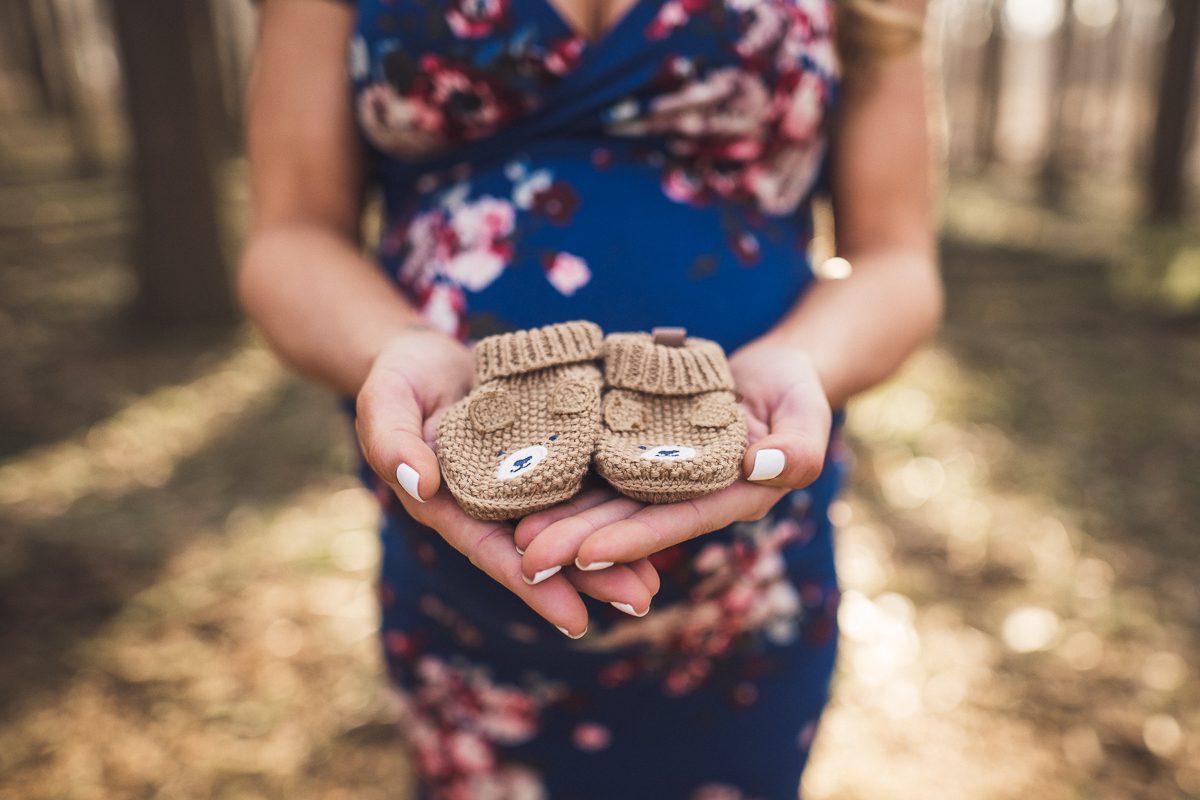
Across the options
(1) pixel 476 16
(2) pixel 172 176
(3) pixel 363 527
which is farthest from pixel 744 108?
(2) pixel 172 176

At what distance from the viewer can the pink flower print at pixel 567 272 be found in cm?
125

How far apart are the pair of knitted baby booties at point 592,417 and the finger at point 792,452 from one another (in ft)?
0.10

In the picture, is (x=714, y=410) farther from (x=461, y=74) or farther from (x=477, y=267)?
(x=461, y=74)

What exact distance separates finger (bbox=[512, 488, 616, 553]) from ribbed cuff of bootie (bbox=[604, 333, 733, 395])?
6.1 inches

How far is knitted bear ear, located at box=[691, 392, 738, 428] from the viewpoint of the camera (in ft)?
3.74

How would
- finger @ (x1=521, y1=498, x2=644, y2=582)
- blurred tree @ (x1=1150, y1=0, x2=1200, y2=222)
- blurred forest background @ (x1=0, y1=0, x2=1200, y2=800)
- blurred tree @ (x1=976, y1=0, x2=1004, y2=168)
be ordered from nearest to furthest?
finger @ (x1=521, y1=498, x2=644, y2=582), blurred forest background @ (x1=0, y1=0, x2=1200, y2=800), blurred tree @ (x1=1150, y1=0, x2=1200, y2=222), blurred tree @ (x1=976, y1=0, x2=1004, y2=168)

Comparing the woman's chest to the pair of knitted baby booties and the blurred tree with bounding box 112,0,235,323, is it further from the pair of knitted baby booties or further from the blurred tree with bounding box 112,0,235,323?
the blurred tree with bounding box 112,0,235,323

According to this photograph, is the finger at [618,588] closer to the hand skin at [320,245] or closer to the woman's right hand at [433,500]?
the woman's right hand at [433,500]

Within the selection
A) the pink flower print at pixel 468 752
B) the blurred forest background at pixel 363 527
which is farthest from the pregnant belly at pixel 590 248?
the blurred forest background at pixel 363 527

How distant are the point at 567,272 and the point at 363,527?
283 centimetres

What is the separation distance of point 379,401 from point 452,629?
0.48m

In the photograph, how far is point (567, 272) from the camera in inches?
49.1

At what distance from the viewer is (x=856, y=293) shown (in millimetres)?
1333

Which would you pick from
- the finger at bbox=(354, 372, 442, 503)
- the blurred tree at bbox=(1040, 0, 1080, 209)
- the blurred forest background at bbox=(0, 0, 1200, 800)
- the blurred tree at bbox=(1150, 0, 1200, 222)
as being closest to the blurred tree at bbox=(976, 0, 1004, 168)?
the blurred tree at bbox=(1040, 0, 1080, 209)
